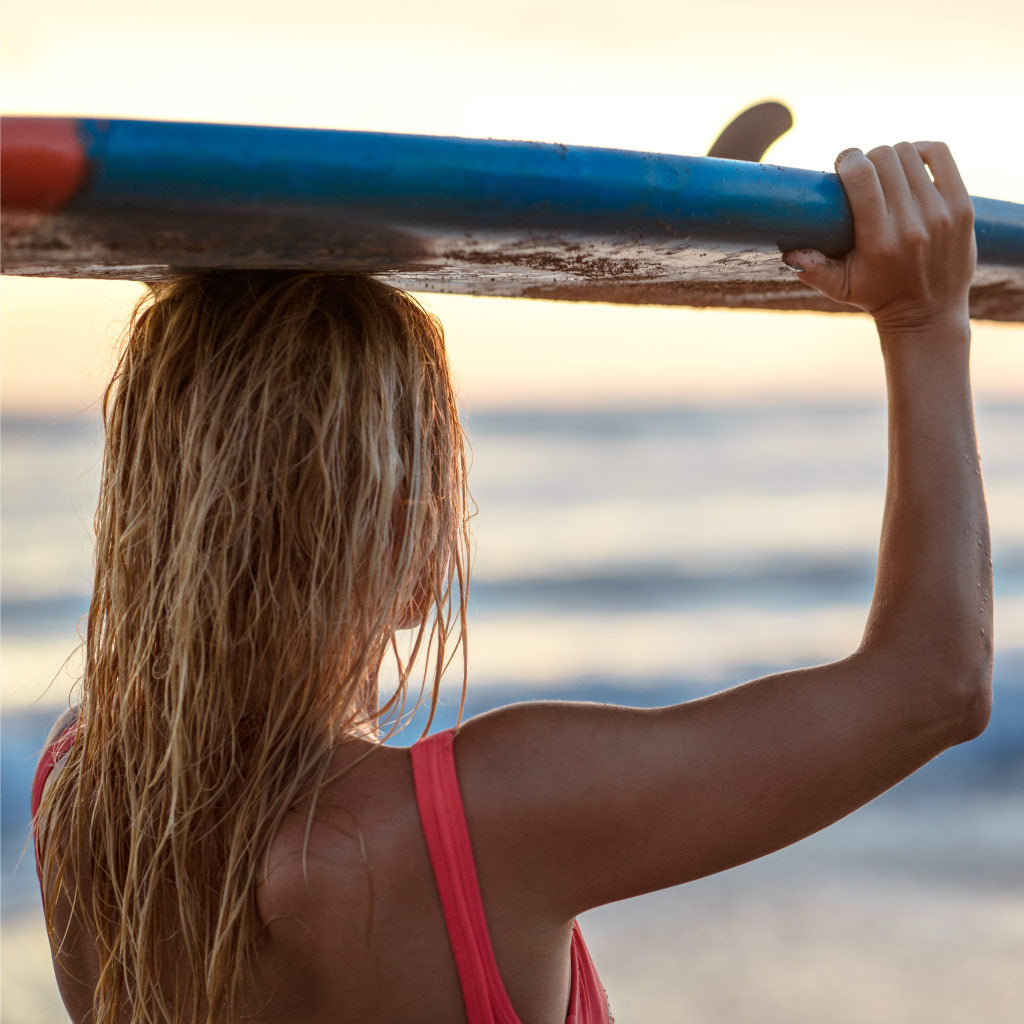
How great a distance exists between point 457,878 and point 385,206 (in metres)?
0.71

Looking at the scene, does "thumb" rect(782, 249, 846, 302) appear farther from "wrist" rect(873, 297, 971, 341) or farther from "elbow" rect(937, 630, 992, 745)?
"elbow" rect(937, 630, 992, 745)

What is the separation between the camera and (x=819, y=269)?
1.31 meters

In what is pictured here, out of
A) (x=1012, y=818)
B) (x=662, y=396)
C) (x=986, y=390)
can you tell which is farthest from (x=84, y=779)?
(x=986, y=390)

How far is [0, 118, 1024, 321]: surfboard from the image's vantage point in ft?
3.20

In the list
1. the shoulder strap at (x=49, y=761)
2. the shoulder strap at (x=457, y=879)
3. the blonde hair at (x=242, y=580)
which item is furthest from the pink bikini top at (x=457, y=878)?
the shoulder strap at (x=49, y=761)

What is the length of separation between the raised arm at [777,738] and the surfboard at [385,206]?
16 centimetres

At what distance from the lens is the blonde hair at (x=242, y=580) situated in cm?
133

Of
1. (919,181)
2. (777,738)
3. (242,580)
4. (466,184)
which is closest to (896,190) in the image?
(919,181)

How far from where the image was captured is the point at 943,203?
1279 millimetres

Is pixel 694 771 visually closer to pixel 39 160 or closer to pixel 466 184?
pixel 466 184

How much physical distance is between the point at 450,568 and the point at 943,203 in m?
0.75

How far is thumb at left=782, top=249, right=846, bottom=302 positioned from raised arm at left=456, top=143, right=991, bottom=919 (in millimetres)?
44

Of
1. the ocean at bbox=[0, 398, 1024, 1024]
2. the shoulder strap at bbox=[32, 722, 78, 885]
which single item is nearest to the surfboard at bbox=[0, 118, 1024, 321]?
the shoulder strap at bbox=[32, 722, 78, 885]

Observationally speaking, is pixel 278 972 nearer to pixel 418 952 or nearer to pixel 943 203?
pixel 418 952
